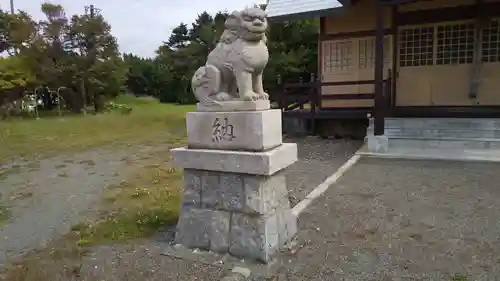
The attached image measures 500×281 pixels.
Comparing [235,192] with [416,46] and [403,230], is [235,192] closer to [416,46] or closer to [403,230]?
[403,230]

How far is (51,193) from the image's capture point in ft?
19.1

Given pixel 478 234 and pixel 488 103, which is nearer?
pixel 478 234

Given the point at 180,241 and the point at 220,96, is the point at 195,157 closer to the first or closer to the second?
the point at 220,96

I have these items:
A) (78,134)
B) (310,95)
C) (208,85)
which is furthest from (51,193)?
(78,134)

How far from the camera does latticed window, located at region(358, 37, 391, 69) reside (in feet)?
34.4

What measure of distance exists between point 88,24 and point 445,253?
22.4 m

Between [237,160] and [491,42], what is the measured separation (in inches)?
364

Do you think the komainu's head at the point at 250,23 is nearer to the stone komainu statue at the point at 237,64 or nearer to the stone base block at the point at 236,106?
the stone komainu statue at the point at 237,64

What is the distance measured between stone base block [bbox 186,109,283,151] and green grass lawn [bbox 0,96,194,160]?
8.21m

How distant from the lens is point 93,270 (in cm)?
312

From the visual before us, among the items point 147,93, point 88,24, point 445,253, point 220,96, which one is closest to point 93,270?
point 220,96

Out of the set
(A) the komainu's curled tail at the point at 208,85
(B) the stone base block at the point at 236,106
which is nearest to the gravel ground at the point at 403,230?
(B) the stone base block at the point at 236,106

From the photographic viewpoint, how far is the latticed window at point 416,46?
32.5ft

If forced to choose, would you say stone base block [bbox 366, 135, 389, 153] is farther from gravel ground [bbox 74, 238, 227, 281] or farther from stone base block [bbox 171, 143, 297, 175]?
gravel ground [bbox 74, 238, 227, 281]
